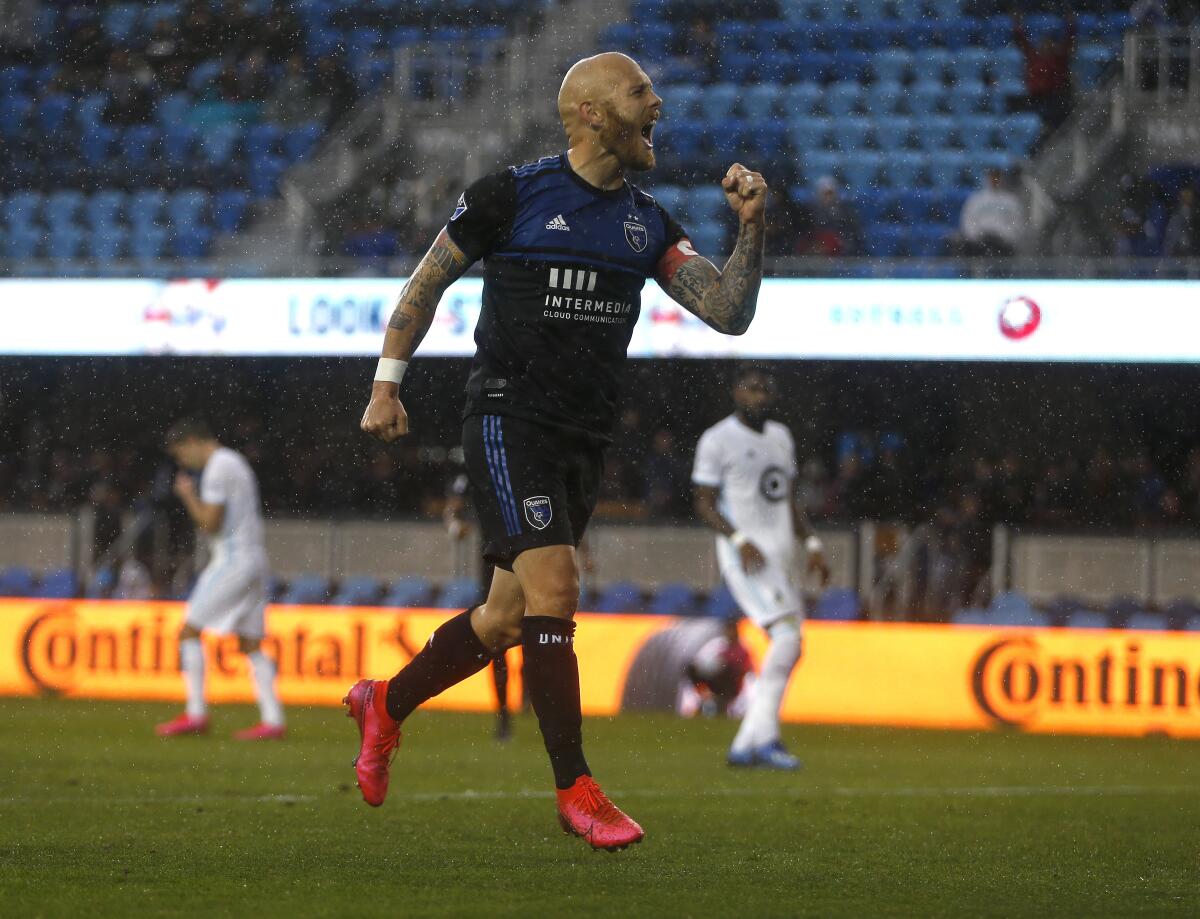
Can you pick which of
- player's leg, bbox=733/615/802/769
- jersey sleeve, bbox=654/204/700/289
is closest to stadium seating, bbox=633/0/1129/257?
player's leg, bbox=733/615/802/769

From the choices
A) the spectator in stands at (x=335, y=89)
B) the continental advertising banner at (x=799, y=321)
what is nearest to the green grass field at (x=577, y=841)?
the continental advertising banner at (x=799, y=321)

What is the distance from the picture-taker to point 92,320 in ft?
60.1

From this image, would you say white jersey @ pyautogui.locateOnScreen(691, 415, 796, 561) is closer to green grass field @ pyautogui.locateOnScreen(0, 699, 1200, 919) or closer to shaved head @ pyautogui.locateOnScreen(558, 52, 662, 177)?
green grass field @ pyautogui.locateOnScreen(0, 699, 1200, 919)

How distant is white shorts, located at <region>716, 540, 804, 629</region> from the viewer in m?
9.95

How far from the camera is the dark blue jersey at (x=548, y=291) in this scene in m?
5.55

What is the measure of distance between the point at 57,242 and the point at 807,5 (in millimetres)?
8047

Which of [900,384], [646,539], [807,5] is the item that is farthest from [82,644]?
[807,5]

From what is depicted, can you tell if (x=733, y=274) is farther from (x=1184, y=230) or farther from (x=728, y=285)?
(x=1184, y=230)

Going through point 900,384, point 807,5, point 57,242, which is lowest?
point 900,384

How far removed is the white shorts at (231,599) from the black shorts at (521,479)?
6408 mm

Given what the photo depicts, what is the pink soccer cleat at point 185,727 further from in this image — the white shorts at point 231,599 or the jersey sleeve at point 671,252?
the jersey sleeve at point 671,252

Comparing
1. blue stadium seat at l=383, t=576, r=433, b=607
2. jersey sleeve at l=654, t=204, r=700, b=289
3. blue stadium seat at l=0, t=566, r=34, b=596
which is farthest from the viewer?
blue stadium seat at l=0, t=566, r=34, b=596

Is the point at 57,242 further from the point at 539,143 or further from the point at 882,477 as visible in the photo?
the point at 882,477

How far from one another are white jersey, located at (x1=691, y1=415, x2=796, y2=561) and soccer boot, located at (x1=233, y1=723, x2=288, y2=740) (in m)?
2.89
